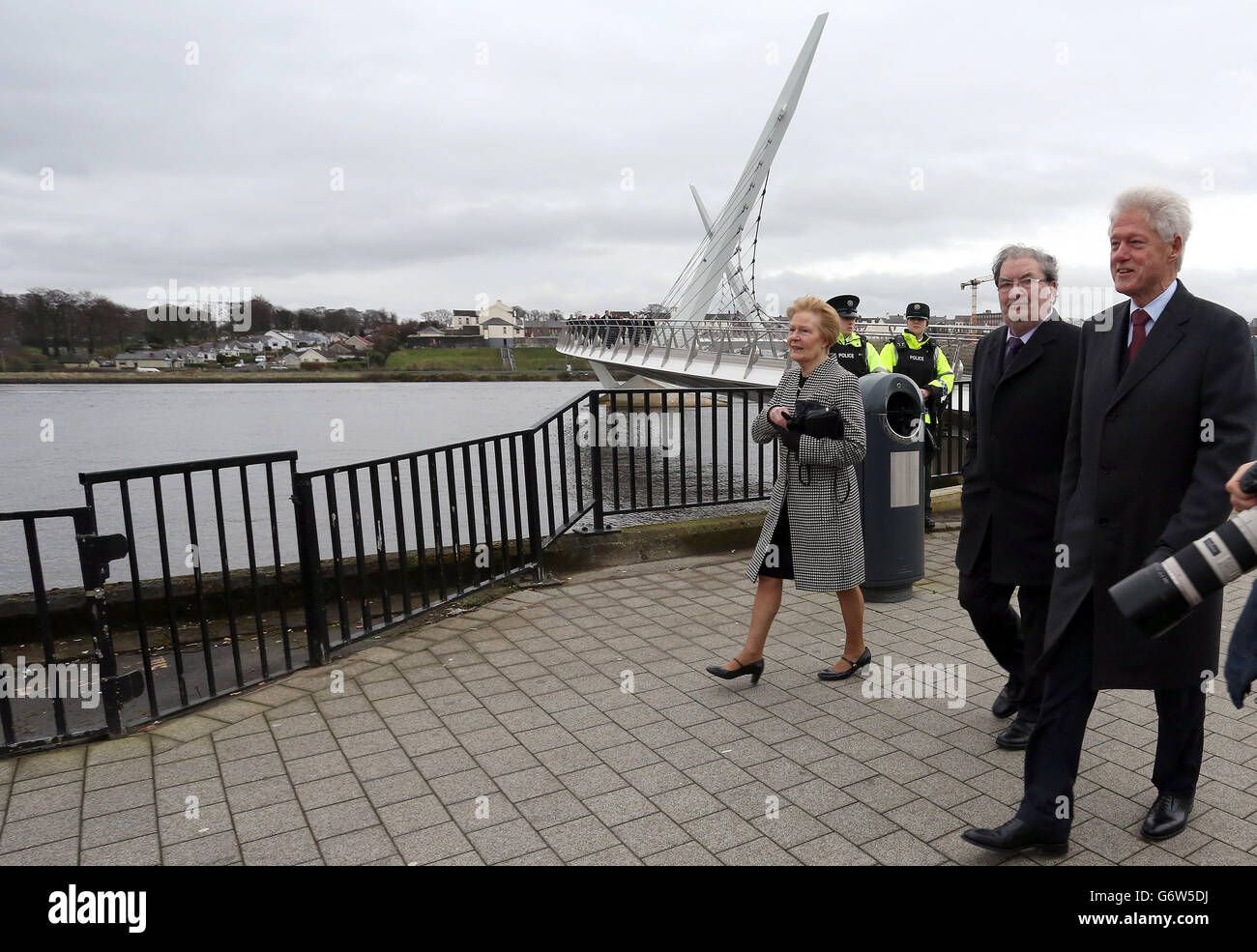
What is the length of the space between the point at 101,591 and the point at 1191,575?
12.4 ft

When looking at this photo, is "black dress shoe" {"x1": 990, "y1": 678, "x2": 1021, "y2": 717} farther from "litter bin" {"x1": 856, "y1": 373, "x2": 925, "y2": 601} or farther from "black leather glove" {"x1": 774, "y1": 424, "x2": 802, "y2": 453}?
"litter bin" {"x1": 856, "y1": 373, "x2": 925, "y2": 601}

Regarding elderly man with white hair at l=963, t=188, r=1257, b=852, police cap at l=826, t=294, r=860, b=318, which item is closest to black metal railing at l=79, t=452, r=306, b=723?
elderly man with white hair at l=963, t=188, r=1257, b=852

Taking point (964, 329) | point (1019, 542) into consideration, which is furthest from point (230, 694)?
point (964, 329)

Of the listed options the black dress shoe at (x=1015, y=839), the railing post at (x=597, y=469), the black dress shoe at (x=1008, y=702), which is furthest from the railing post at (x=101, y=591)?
the black dress shoe at (x=1008, y=702)

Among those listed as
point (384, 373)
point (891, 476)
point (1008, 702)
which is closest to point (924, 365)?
point (891, 476)

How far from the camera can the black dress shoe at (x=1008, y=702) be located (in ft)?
12.5

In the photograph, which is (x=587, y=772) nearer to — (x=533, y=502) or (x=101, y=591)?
(x=101, y=591)

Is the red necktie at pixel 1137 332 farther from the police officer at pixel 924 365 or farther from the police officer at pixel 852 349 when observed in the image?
the police officer at pixel 924 365

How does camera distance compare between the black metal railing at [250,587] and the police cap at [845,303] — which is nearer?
the black metal railing at [250,587]

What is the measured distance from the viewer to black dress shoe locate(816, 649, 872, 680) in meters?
4.27

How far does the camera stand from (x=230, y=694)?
4148 millimetres

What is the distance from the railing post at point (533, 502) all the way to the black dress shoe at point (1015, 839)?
3.50 metres

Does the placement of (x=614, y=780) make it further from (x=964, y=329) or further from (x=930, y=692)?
(x=964, y=329)

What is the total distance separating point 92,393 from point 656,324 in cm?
6592
